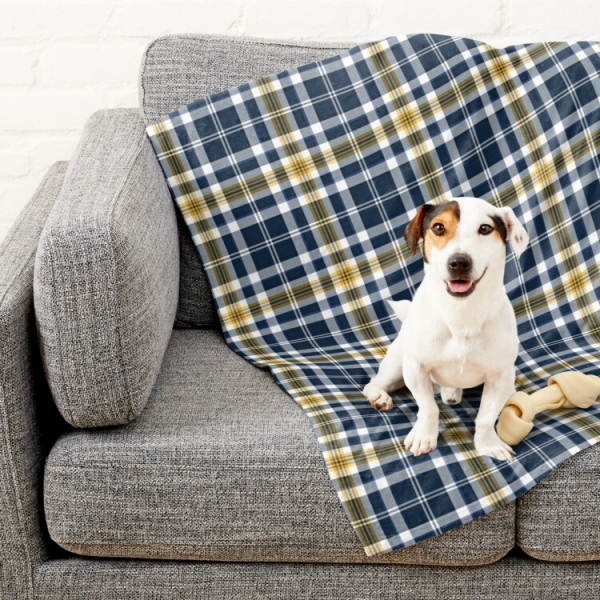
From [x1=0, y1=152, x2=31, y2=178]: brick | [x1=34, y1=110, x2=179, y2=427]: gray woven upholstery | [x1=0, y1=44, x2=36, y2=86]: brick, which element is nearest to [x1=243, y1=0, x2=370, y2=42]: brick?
[x1=0, y1=44, x2=36, y2=86]: brick

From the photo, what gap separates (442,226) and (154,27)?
1089 mm

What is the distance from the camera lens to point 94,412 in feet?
4.45

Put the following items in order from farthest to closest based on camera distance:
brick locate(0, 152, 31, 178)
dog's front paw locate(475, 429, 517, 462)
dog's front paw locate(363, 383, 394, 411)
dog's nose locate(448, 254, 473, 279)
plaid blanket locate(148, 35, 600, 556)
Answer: brick locate(0, 152, 31, 178), plaid blanket locate(148, 35, 600, 556), dog's front paw locate(363, 383, 394, 411), dog's front paw locate(475, 429, 517, 462), dog's nose locate(448, 254, 473, 279)

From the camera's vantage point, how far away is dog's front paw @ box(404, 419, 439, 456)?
1384 millimetres

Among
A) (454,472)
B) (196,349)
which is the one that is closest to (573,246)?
(454,472)

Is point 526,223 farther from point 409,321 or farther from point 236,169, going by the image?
point 236,169

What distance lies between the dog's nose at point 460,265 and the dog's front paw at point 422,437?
26 centimetres

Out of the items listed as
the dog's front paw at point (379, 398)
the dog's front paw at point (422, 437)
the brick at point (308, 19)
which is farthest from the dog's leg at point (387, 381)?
the brick at point (308, 19)

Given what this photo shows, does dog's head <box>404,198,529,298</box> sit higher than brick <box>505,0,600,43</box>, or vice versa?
dog's head <box>404,198,529,298</box>

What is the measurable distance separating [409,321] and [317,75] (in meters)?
0.65

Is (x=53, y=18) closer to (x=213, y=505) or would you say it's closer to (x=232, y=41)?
(x=232, y=41)

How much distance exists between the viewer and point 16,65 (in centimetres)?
209

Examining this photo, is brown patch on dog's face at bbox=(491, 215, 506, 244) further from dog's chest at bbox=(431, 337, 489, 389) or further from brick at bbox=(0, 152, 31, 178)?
brick at bbox=(0, 152, 31, 178)

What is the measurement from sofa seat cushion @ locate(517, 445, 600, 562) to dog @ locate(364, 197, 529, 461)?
0.08m
